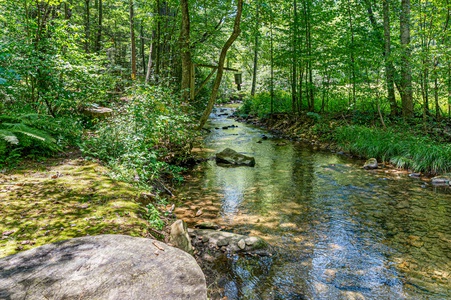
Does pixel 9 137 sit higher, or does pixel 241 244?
pixel 9 137

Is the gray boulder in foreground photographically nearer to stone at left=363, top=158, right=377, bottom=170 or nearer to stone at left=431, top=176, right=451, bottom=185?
stone at left=431, top=176, right=451, bottom=185

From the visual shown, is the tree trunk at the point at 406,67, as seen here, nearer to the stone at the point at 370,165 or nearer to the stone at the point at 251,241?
the stone at the point at 370,165

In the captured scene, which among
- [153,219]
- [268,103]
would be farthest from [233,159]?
[268,103]

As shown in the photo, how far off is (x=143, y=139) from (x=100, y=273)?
425cm

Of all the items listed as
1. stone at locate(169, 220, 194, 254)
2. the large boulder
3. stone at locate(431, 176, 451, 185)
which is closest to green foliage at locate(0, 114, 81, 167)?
stone at locate(169, 220, 194, 254)

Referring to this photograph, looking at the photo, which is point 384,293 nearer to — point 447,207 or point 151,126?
point 447,207

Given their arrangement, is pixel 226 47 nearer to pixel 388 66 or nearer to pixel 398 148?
pixel 388 66

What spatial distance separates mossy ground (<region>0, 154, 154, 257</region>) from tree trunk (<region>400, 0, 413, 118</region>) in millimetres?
9436

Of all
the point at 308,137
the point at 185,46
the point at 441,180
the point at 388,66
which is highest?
the point at 185,46

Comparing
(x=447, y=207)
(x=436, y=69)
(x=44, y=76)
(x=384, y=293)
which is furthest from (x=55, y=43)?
(x=436, y=69)

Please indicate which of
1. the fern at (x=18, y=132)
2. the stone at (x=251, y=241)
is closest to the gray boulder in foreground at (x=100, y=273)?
the stone at (x=251, y=241)

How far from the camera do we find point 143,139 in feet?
19.7

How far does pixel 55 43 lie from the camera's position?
7496 millimetres

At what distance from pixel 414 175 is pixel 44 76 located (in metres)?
9.98
